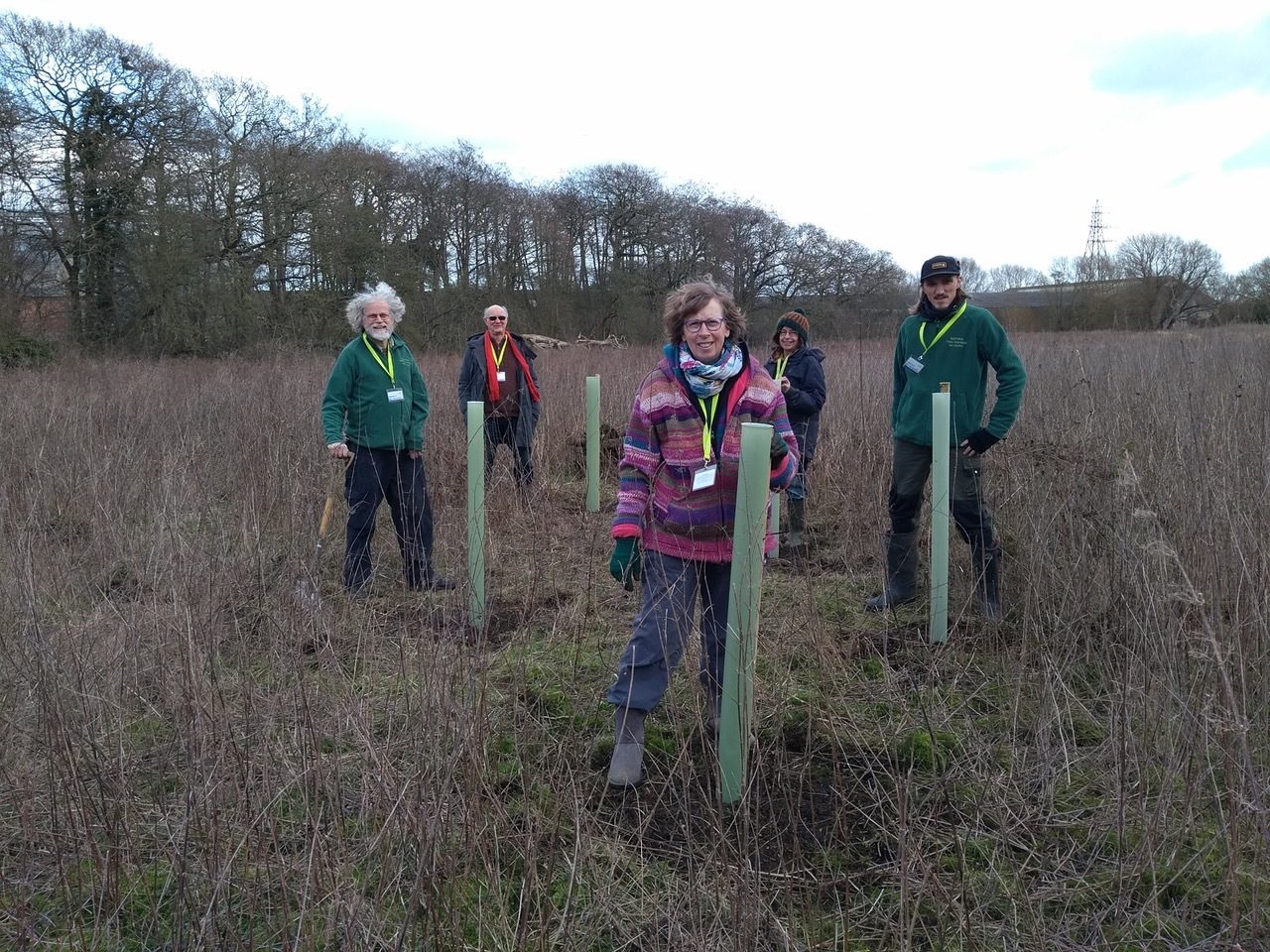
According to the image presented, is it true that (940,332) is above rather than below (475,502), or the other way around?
above

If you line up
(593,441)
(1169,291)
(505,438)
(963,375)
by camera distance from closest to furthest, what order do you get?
(963,375)
(505,438)
(593,441)
(1169,291)

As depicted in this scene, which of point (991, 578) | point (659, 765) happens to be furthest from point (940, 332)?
point (659, 765)

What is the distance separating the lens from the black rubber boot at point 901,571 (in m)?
4.17

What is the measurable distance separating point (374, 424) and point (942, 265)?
2845mm

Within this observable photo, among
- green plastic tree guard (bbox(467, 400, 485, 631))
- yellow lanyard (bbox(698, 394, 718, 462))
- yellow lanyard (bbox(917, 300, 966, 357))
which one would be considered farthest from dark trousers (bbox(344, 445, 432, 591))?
yellow lanyard (bbox(917, 300, 966, 357))

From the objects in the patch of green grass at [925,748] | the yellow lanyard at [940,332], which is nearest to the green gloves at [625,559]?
the patch of green grass at [925,748]

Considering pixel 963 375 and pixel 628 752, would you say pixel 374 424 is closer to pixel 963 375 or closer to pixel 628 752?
pixel 628 752

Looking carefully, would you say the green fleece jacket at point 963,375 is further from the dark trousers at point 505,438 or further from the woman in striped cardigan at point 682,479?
the dark trousers at point 505,438

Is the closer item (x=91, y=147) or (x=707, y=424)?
(x=707, y=424)

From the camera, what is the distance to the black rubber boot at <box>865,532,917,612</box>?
4172 mm

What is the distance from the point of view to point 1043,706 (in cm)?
256

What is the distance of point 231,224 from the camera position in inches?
710

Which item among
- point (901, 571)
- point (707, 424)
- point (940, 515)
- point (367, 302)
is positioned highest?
point (367, 302)

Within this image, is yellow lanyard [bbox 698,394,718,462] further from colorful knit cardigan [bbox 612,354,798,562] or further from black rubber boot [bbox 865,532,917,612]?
black rubber boot [bbox 865,532,917,612]
